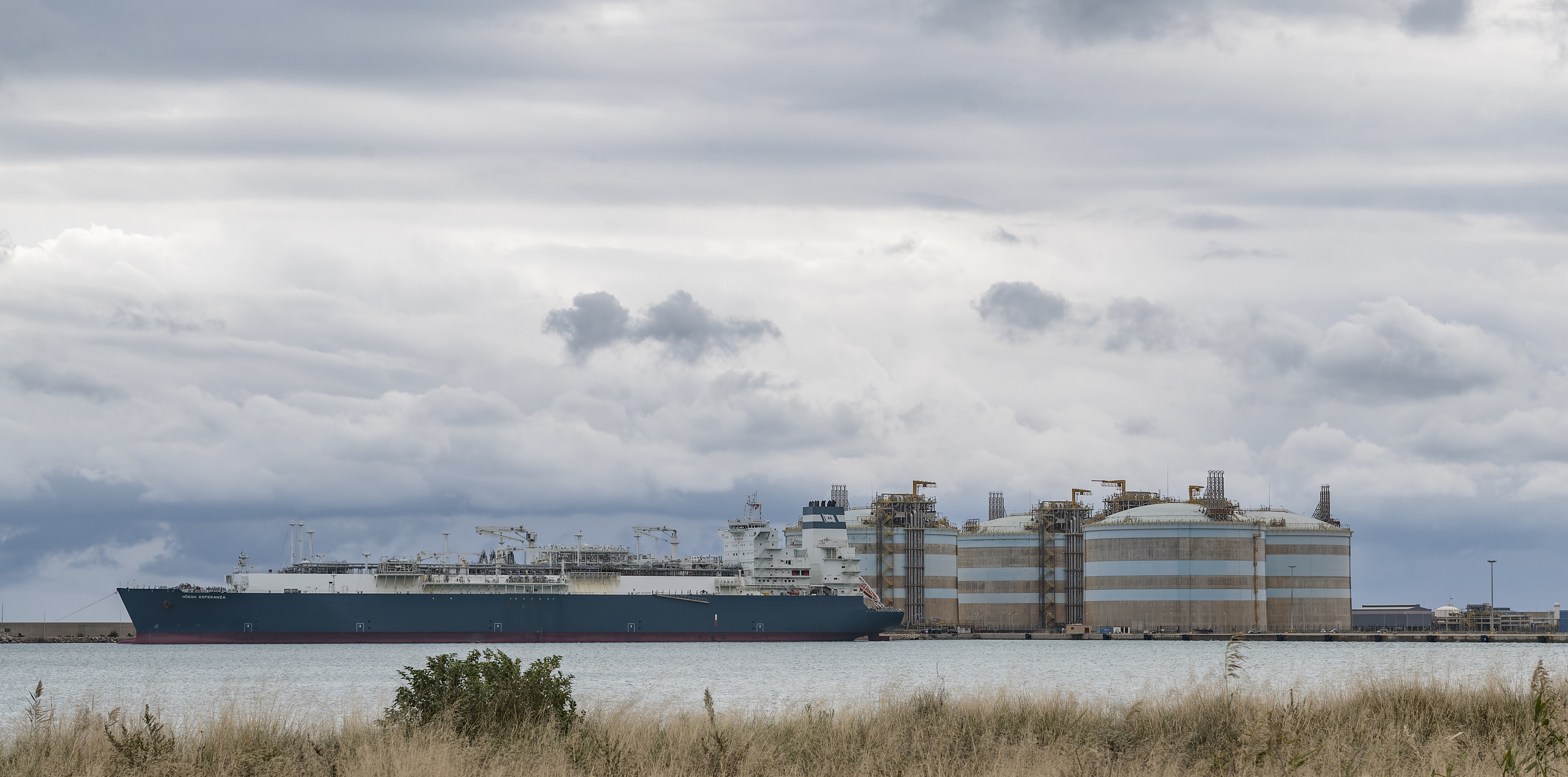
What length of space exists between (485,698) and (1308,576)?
128 meters

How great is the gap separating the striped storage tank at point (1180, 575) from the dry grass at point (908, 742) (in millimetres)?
108322

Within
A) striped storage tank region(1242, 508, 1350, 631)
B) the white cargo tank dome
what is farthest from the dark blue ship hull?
striped storage tank region(1242, 508, 1350, 631)

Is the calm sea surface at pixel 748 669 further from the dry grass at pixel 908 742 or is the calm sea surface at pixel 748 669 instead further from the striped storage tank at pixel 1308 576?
the striped storage tank at pixel 1308 576

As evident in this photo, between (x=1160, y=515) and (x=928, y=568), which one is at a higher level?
(x=1160, y=515)

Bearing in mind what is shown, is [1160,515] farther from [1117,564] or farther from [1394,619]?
[1394,619]

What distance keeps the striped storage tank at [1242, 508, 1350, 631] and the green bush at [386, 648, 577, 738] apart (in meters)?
124

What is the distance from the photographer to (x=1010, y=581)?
14662cm

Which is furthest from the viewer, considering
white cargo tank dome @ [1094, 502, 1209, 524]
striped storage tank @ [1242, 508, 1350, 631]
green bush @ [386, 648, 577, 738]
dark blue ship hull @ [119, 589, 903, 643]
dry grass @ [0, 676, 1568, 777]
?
striped storage tank @ [1242, 508, 1350, 631]

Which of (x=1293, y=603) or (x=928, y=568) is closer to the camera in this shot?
(x=1293, y=603)

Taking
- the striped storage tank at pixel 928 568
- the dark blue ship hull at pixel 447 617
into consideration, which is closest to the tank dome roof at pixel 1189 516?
the striped storage tank at pixel 928 568

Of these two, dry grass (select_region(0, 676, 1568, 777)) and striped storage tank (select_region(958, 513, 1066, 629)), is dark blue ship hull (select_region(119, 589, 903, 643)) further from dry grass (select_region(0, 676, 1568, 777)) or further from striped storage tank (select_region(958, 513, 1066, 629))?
dry grass (select_region(0, 676, 1568, 777))

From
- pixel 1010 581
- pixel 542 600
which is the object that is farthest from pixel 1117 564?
pixel 542 600

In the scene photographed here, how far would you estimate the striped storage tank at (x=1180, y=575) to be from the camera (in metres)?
128

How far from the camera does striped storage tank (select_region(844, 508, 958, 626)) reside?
146m
